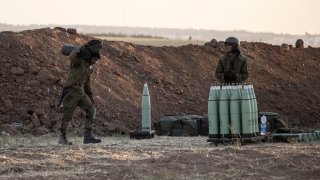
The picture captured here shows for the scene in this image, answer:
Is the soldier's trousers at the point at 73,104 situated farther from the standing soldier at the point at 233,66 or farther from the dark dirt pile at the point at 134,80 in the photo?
the dark dirt pile at the point at 134,80

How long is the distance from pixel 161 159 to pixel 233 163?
1103 millimetres

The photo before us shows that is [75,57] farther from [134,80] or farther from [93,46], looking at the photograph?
[134,80]

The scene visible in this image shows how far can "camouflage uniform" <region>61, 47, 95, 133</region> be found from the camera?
15.9 meters

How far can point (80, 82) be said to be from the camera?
1611 cm

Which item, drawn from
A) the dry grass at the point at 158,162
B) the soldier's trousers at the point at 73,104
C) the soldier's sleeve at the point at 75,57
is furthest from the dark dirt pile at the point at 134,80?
the dry grass at the point at 158,162

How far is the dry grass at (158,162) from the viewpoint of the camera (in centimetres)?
1098

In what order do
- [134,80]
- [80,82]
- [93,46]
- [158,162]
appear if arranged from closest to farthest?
[158,162] → [93,46] → [80,82] → [134,80]

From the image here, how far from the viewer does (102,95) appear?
2294 centimetres

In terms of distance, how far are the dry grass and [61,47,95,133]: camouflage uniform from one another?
1001 millimetres

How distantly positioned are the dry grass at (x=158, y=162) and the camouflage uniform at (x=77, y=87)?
1.00 m

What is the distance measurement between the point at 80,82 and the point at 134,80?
8.94m

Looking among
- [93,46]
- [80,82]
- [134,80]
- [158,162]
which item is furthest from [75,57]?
[134,80]

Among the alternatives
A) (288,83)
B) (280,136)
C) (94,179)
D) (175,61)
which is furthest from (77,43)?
(94,179)

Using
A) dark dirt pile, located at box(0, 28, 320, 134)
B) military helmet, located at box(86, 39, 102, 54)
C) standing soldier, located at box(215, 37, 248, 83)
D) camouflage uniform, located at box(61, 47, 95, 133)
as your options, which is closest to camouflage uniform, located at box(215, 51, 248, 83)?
standing soldier, located at box(215, 37, 248, 83)
